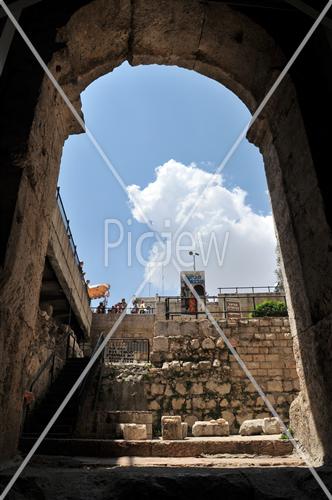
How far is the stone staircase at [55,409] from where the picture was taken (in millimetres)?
6466

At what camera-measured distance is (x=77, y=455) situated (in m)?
5.14

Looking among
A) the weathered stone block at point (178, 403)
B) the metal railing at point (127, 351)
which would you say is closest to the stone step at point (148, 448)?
the weathered stone block at point (178, 403)

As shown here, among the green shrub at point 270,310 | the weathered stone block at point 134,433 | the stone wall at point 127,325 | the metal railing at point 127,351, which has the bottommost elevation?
the weathered stone block at point 134,433

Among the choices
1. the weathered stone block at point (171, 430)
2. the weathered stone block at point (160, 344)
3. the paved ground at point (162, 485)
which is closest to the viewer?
the paved ground at point (162, 485)

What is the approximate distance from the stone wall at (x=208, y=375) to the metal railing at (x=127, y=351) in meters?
3.34

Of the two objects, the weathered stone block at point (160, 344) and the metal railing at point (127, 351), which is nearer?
the weathered stone block at point (160, 344)

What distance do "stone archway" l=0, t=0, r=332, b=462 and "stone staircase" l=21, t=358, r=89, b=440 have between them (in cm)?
364

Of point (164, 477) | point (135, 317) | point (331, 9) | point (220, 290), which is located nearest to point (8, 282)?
point (164, 477)

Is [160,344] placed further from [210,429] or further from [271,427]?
[271,427]

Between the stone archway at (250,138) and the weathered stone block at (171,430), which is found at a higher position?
the stone archway at (250,138)

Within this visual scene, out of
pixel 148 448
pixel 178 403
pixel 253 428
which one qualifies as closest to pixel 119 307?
pixel 178 403

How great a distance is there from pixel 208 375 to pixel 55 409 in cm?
382

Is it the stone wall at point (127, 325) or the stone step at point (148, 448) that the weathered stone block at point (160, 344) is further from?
the stone wall at point (127, 325)

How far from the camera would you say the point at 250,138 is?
4.04m
